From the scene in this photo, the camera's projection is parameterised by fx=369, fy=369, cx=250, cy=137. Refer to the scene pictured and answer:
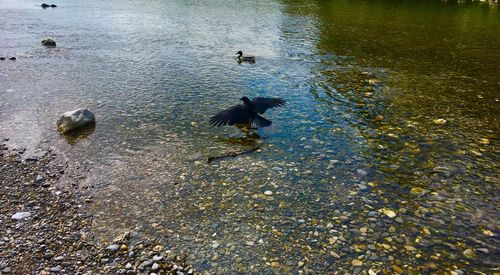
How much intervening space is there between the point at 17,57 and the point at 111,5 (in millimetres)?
29329

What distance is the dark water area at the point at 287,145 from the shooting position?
28.3 feet

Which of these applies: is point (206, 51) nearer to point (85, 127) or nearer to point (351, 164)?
point (85, 127)

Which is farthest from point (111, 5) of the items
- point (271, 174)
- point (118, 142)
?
point (271, 174)

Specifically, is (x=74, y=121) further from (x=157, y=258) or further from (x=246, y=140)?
(x=157, y=258)

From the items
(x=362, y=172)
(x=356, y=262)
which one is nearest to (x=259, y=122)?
(x=362, y=172)

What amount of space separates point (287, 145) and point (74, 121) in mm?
8167

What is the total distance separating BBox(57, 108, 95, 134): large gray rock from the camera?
14.1 m

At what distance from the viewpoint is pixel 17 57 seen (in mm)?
24734

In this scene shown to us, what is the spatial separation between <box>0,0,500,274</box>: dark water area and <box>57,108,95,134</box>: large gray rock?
42 centimetres

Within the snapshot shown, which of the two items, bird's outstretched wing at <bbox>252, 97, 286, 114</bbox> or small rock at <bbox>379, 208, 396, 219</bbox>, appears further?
bird's outstretched wing at <bbox>252, 97, 286, 114</bbox>

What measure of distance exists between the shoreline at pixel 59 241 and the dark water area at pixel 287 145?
0.38 metres

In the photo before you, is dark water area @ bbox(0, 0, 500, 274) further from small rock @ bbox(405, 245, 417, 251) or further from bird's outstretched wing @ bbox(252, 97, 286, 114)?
bird's outstretched wing @ bbox(252, 97, 286, 114)

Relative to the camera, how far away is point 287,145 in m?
13.1

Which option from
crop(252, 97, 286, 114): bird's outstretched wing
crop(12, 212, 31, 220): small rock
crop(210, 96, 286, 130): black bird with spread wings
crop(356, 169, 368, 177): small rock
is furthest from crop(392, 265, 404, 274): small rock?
crop(12, 212, 31, 220): small rock
